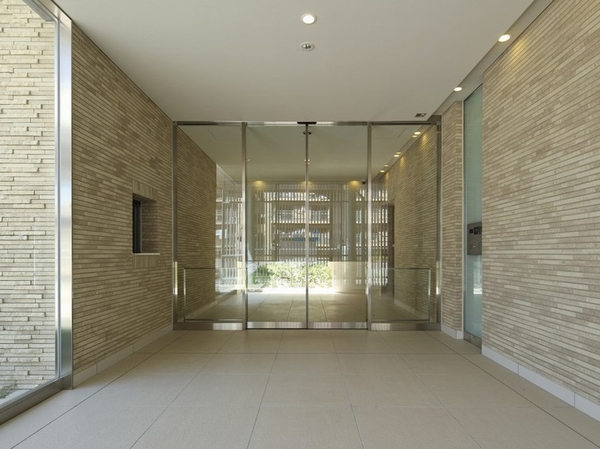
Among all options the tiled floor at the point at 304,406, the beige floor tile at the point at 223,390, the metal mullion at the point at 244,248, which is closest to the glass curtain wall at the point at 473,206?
the tiled floor at the point at 304,406

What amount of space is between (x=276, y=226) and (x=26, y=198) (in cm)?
417

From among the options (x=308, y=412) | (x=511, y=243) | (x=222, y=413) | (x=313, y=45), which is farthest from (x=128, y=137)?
(x=511, y=243)

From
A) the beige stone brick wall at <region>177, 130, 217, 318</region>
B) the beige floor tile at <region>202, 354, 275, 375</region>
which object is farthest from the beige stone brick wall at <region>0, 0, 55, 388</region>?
the beige stone brick wall at <region>177, 130, 217, 318</region>

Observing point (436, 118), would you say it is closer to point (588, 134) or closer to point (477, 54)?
point (477, 54)

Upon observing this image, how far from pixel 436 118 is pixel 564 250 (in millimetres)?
4144

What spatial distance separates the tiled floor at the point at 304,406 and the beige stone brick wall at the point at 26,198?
614 mm

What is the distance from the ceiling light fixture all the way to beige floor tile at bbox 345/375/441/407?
3732 millimetres

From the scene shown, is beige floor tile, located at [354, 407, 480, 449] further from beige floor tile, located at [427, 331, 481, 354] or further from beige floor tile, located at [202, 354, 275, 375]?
beige floor tile, located at [427, 331, 481, 354]

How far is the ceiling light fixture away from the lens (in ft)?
12.6

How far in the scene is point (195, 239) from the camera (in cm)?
740

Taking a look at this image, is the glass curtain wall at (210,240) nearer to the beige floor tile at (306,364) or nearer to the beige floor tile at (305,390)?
the beige floor tile at (306,364)

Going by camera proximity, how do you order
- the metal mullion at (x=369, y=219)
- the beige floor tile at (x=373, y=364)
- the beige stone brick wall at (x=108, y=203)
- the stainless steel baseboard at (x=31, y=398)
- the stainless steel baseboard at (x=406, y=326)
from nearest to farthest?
the stainless steel baseboard at (x=31, y=398), the beige stone brick wall at (x=108, y=203), the beige floor tile at (x=373, y=364), the stainless steel baseboard at (x=406, y=326), the metal mullion at (x=369, y=219)

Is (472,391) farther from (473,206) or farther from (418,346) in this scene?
(473,206)

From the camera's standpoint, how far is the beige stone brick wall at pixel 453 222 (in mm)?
6480
